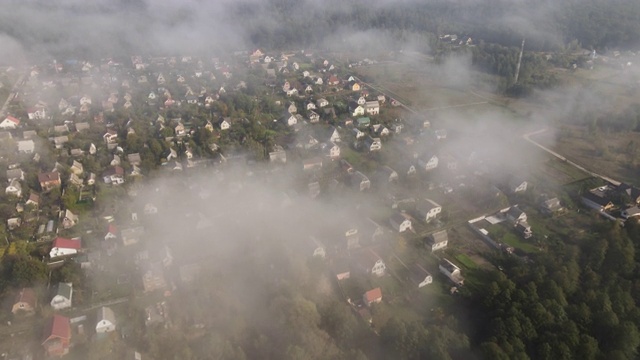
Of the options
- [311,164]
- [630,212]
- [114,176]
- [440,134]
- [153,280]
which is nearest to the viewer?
[153,280]

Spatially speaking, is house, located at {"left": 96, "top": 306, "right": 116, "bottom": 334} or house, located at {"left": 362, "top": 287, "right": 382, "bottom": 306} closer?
house, located at {"left": 96, "top": 306, "right": 116, "bottom": 334}

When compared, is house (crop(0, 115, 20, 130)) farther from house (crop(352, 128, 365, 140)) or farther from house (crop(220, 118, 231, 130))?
house (crop(352, 128, 365, 140))

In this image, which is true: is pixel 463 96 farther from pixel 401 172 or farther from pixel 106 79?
pixel 106 79

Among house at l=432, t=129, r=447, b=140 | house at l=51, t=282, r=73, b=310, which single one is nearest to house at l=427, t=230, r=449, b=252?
house at l=432, t=129, r=447, b=140

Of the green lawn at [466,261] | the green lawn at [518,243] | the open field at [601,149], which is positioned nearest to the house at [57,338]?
the green lawn at [466,261]

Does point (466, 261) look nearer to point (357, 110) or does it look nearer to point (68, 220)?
point (68, 220)

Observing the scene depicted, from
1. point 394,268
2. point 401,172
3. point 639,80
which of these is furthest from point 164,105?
point 639,80

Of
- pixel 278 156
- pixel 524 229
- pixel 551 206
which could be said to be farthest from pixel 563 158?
pixel 278 156
